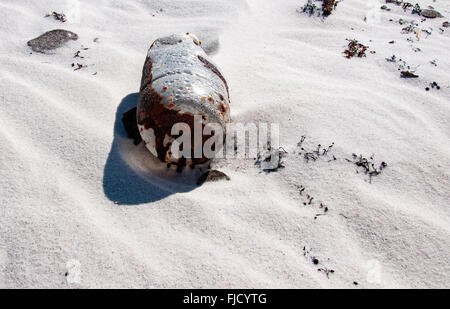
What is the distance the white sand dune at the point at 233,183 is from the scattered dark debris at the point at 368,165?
0.06 metres

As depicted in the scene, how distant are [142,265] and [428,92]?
3.09 metres

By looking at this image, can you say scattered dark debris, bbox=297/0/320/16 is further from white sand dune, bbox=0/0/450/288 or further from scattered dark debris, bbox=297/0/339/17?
white sand dune, bbox=0/0/450/288

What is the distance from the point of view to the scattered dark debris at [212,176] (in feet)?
8.05

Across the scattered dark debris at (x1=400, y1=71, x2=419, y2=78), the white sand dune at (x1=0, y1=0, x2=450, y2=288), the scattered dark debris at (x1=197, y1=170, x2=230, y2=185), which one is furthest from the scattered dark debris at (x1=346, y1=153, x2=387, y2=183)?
the scattered dark debris at (x1=400, y1=71, x2=419, y2=78)

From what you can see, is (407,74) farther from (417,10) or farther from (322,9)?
(417,10)

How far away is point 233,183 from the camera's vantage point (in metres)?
2.46

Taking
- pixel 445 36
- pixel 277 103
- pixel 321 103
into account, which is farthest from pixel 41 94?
pixel 445 36

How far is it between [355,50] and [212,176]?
249cm

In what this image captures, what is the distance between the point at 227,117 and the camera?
2531mm

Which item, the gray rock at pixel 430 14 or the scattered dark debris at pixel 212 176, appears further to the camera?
the gray rock at pixel 430 14

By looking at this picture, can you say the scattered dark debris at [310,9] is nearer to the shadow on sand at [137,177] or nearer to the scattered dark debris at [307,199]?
the scattered dark debris at [307,199]

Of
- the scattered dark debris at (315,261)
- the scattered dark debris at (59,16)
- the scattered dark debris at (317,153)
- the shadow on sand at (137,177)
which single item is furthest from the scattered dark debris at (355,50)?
the scattered dark debris at (59,16)

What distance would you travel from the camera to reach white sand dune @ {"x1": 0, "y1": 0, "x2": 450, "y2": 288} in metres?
1.96
